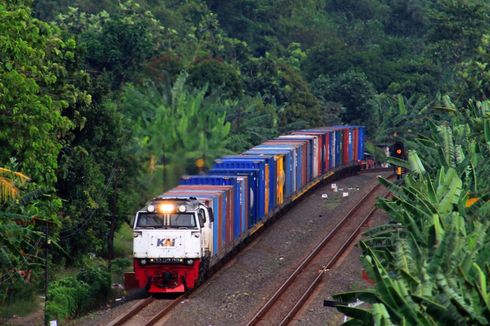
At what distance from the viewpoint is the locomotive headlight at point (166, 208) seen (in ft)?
103

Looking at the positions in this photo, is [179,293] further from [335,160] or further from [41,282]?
[335,160]

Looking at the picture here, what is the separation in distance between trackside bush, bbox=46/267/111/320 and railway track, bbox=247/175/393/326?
19.9 feet

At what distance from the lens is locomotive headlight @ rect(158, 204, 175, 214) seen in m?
31.5

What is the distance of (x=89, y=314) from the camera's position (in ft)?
106

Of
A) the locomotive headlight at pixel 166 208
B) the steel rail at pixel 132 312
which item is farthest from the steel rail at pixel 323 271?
the locomotive headlight at pixel 166 208

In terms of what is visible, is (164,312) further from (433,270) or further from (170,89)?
(170,89)

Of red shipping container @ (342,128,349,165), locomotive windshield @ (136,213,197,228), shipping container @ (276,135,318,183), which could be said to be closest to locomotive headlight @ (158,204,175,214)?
locomotive windshield @ (136,213,197,228)

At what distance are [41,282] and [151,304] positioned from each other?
288 inches

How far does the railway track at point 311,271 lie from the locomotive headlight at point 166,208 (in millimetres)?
3892

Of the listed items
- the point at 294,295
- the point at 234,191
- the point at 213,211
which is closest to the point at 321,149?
the point at 234,191

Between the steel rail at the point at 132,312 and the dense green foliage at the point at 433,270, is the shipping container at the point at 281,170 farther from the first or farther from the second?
the dense green foliage at the point at 433,270

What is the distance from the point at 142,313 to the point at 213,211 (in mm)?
4867

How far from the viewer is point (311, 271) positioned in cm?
3706

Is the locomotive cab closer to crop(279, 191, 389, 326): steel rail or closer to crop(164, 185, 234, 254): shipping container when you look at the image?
crop(164, 185, 234, 254): shipping container
